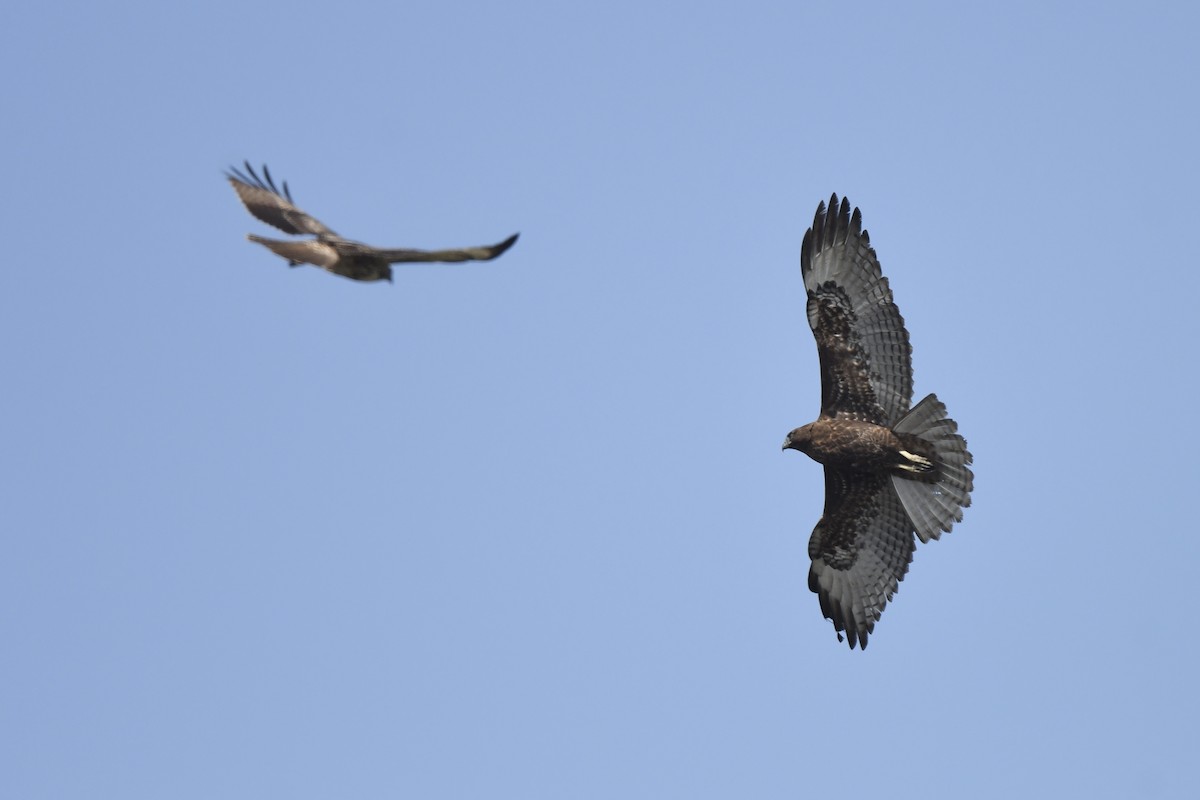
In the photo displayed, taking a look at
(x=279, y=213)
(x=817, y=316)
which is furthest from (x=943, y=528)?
(x=279, y=213)

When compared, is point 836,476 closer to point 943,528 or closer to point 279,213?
point 943,528

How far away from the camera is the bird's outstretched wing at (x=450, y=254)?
9.10 metres

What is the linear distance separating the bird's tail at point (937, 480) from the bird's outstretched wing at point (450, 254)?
7.17 meters

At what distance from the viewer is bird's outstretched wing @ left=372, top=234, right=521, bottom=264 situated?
9.10 metres

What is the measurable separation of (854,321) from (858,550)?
2685mm

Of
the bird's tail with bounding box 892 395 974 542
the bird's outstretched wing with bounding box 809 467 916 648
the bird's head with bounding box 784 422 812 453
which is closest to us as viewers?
the bird's tail with bounding box 892 395 974 542

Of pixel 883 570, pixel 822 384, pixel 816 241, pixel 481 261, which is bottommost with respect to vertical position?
pixel 481 261

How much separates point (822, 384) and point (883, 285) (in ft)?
3.90

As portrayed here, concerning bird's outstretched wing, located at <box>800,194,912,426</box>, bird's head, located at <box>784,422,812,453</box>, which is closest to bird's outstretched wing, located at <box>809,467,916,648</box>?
bird's head, located at <box>784,422,812,453</box>

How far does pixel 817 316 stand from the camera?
1564 centimetres

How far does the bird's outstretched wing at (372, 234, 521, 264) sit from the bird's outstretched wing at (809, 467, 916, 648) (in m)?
7.79

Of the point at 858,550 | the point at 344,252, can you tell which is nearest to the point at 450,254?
the point at 344,252

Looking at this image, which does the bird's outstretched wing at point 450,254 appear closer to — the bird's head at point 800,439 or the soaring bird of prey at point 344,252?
the soaring bird of prey at point 344,252

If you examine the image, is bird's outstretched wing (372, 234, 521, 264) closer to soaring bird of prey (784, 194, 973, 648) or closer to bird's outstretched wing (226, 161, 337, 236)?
bird's outstretched wing (226, 161, 337, 236)
